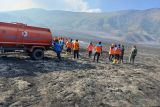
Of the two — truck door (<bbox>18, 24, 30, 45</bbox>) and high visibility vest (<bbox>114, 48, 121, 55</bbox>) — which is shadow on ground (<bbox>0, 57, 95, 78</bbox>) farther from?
high visibility vest (<bbox>114, 48, 121, 55</bbox>)

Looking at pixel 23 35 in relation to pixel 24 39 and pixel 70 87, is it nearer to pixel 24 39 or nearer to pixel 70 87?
pixel 24 39

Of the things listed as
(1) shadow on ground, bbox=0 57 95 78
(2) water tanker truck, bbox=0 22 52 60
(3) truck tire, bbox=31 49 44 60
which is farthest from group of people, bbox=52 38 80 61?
(3) truck tire, bbox=31 49 44 60

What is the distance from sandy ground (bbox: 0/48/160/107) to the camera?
44.2 ft

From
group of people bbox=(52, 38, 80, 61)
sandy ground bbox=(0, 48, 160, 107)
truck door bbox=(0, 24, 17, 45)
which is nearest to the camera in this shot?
sandy ground bbox=(0, 48, 160, 107)

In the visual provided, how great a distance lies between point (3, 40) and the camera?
20875mm

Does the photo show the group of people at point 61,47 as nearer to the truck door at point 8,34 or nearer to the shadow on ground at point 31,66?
the shadow on ground at point 31,66

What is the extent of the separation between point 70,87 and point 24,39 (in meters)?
7.61

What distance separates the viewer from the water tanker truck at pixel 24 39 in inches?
826

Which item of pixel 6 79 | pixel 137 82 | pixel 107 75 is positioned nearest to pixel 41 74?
pixel 6 79

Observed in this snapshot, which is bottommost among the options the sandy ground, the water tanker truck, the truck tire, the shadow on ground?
the sandy ground

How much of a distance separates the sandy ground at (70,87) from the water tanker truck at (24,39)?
3.60 ft

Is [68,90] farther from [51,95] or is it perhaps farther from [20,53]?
[20,53]

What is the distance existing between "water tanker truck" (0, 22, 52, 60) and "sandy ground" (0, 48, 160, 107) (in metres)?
1.10

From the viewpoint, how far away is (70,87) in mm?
15664
